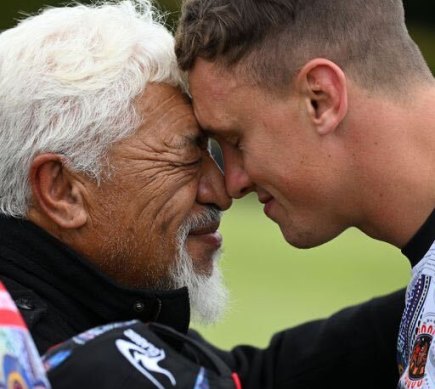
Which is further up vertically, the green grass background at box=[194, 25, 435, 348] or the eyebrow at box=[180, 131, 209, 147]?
the eyebrow at box=[180, 131, 209, 147]

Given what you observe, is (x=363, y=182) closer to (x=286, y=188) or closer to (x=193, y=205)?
(x=286, y=188)

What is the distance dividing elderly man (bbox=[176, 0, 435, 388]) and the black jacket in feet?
1.16

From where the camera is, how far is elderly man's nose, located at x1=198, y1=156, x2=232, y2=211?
95.3 inches

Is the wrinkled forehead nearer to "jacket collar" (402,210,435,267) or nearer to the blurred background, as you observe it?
"jacket collar" (402,210,435,267)

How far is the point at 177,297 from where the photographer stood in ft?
7.43

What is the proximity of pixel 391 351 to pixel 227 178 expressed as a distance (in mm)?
607

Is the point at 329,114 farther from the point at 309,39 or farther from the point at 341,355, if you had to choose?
the point at 341,355

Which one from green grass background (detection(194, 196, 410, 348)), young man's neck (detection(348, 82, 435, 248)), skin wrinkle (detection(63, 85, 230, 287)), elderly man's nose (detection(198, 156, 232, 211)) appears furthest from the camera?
green grass background (detection(194, 196, 410, 348))

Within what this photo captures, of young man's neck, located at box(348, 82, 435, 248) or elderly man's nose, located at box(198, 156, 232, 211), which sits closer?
young man's neck, located at box(348, 82, 435, 248)

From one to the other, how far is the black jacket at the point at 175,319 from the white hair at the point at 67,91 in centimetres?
14

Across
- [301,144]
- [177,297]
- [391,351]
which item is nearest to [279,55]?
[301,144]

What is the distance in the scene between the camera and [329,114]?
80.0 inches

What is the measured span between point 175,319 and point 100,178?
1.18ft

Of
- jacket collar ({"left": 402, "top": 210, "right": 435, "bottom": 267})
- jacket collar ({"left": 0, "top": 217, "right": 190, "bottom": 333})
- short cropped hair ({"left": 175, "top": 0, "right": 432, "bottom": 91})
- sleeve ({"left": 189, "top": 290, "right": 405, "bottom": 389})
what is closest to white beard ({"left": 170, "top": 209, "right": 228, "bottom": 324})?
jacket collar ({"left": 0, "top": 217, "right": 190, "bottom": 333})
